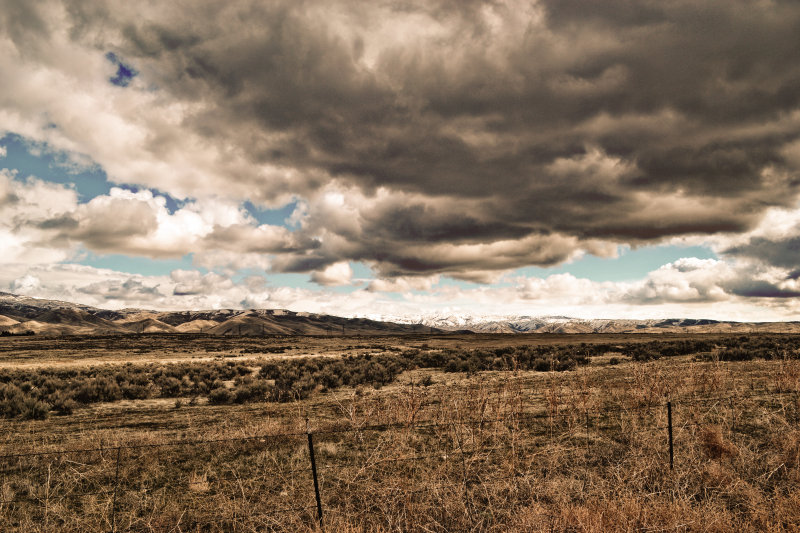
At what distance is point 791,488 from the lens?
7039mm

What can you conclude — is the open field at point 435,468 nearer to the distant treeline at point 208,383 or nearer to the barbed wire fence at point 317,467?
the barbed wire fence at point 317,467

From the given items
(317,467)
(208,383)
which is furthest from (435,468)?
(208,383)

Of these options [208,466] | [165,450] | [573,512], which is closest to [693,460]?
[573,512]

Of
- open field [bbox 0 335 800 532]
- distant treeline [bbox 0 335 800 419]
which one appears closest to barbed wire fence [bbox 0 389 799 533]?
open field [bbox 0 335 800 532]

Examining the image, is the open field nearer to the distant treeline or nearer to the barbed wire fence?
the barbed wire fence

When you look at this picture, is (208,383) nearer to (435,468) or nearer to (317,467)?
(317,467)

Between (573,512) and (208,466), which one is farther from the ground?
(573,512)

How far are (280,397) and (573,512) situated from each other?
18.7m

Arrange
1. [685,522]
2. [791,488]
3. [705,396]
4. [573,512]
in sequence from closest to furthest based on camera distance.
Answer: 1. [685,522]
2. [573,512]
3. [791,488]
4. [705,396]

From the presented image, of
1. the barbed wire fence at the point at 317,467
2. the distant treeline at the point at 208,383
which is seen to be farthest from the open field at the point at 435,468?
the distant treeline at the point at 208,383

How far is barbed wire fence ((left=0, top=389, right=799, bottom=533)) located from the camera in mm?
7648

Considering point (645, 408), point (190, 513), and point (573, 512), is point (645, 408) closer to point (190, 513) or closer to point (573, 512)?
point (573, 512)

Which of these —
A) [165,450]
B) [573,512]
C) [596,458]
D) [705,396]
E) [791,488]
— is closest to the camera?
[573,512]

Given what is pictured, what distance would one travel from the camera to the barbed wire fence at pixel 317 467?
7648 millimetres
